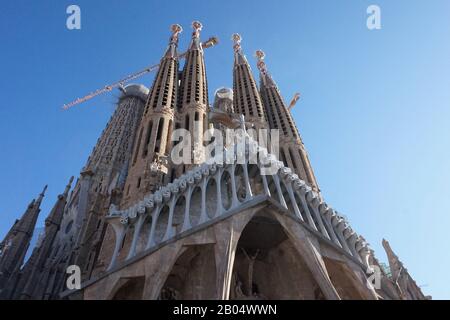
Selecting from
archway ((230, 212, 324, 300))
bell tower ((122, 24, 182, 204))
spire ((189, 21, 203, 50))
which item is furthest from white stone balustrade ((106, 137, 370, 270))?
spire ((189, 21, 203, 50))

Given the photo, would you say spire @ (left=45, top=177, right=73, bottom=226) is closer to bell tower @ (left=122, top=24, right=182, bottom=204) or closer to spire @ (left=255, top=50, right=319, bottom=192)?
bell tower @ (left=122, top=24, right=182, bottom=204)

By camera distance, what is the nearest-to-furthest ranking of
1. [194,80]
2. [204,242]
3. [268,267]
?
1. [204,242]
2. [268,267]
3. [194,80]

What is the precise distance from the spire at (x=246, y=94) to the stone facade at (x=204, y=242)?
541 centimetres

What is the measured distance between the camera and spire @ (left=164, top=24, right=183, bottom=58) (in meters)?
31.0

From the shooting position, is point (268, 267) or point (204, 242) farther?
point (268, 267)

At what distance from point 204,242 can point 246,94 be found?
20.7 metres

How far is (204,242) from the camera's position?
481 inches

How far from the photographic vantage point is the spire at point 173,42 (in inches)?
1219

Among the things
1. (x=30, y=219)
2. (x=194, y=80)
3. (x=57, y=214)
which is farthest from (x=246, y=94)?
(x=30, y=219)

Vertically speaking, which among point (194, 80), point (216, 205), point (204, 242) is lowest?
point (204, 242)

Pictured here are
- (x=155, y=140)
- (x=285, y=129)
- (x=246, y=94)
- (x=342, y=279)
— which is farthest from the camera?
(x=246, y=94)

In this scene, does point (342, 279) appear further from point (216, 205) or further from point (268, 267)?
point (216, 205)

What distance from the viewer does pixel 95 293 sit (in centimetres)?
1205
